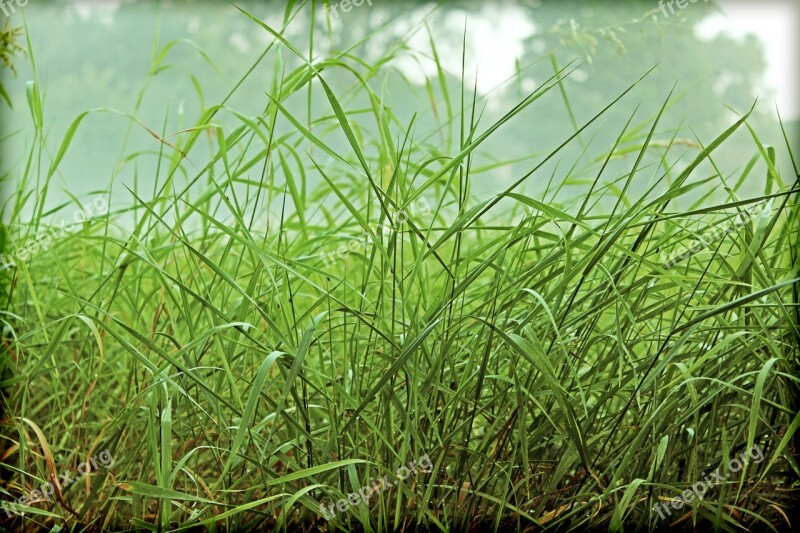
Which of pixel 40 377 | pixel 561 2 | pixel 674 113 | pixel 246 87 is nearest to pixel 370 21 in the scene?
pixel 246 87

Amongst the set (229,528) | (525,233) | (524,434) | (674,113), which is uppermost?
(674,113)

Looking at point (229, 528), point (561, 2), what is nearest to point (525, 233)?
point (229, 528)

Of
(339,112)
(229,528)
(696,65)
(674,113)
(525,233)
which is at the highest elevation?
(696,65)

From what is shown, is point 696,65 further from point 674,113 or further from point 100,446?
point 100,446

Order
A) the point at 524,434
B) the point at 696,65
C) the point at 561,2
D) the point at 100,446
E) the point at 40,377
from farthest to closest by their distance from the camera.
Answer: the point at 696,65
the point at 561,2
the point at 40,377
the point at 100,446
the point at 524,434

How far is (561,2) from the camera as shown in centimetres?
1096

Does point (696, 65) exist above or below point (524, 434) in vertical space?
above

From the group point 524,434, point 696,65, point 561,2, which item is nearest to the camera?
point 524,434

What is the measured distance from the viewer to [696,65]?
39.4 feet

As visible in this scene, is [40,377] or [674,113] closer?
[40,377]

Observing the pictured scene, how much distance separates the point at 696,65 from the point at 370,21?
17.2 feet

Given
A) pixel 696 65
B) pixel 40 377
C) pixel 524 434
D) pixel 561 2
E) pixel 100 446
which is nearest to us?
pixel 524 434

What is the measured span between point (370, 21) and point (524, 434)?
1223cm

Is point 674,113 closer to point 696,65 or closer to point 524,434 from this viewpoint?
point 696,65
